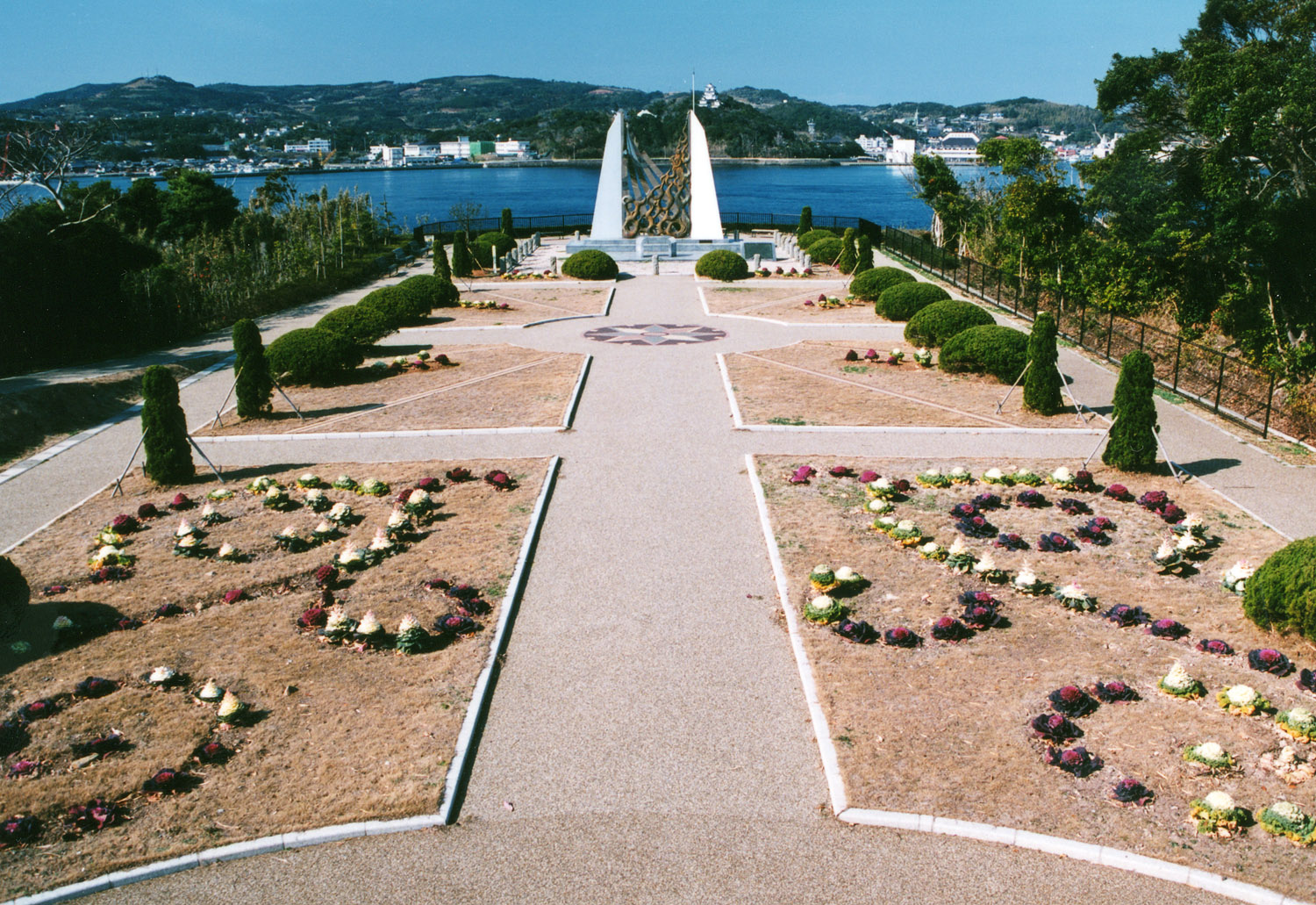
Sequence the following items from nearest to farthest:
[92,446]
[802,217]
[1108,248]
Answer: [92,446] < [1108,248] < [802,217]

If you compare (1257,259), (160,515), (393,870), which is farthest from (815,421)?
(1257,259)

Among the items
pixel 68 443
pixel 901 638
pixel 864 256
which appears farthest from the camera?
pixel 864 256

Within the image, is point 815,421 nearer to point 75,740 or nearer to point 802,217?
point 75,740

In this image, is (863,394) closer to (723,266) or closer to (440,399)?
(440,399)

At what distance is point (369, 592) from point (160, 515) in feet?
13.9

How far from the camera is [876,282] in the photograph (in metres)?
28.3

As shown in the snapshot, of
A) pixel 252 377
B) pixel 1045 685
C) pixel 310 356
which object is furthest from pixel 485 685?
pixel 310 356

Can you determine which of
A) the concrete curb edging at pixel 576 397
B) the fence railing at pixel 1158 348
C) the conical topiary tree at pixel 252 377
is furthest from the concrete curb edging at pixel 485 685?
the fence railing at pixel 1158 348

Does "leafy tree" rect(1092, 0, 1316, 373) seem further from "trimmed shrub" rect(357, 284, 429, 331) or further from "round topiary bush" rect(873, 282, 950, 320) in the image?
"trimmed shrub" rect(357, 284, 429, 331)

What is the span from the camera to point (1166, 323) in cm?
2562

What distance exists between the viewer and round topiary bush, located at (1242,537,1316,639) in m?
8.62

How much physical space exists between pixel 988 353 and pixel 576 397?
8.12 meters

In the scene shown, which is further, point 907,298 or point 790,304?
point 790,304

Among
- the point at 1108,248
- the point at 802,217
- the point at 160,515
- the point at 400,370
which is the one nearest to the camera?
the point at 160,515
